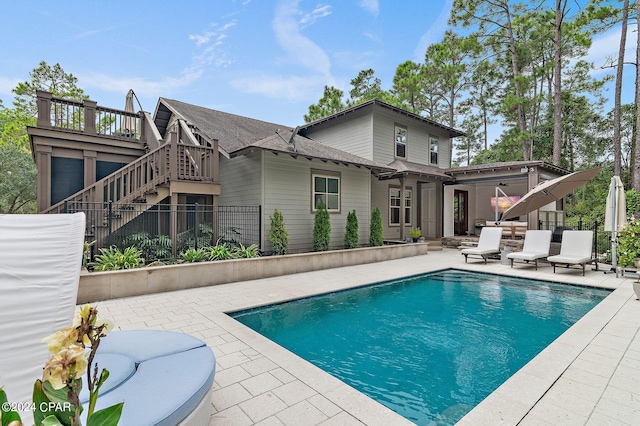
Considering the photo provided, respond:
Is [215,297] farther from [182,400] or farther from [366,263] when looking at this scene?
[366,263]

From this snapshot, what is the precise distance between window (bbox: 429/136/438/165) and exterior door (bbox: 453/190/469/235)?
2444mm

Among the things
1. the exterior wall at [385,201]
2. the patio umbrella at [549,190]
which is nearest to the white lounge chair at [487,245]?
the patio umbrella at [549,190]

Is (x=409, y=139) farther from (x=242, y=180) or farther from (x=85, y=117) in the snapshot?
(x=85, y=117)

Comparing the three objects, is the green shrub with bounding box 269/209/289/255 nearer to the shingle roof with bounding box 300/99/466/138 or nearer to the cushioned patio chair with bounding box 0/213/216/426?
the cushioned patio chair with bounding box 0/213/216/426

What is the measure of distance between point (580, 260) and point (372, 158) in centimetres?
772

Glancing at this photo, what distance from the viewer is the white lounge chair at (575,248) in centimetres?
809

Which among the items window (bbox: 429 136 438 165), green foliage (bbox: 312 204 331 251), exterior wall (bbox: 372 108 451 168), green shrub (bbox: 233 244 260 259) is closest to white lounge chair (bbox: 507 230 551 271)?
green foliage (bbox: 312 204 331 251)

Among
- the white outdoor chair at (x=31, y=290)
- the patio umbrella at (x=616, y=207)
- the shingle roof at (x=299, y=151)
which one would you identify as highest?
the shingle roof at (x=299, y=151)

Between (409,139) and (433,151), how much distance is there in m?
2.08

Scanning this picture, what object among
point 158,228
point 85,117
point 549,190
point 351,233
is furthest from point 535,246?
point 85,117

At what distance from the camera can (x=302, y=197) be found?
1025 centimetres

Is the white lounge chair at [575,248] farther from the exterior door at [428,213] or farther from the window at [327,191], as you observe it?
the exterior door at [428,213]

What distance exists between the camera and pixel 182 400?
6.10 feet

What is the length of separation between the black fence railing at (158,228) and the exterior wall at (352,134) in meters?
6.19
